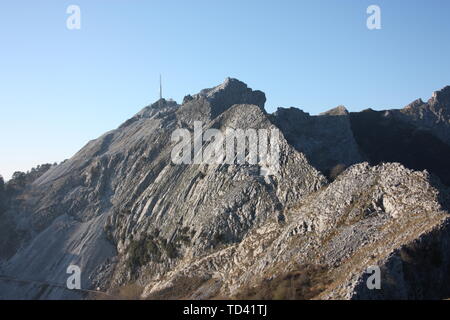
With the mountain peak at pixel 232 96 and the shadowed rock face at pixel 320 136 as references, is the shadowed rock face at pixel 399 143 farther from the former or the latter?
the mountain peak at pixel 232 96

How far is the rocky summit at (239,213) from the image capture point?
194 ft

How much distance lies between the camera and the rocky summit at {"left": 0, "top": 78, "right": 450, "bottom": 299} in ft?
194

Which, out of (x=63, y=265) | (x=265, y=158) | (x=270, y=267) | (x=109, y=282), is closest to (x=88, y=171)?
(x=63, y=265)

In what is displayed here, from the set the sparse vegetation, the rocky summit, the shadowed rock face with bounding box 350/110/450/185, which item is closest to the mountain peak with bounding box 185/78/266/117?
the rocky summit

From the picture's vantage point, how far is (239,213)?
86000 mm

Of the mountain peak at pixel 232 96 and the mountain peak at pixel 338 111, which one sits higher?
the mountain peak at pixel 232 96

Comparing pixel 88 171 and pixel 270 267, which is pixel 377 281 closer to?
pixel 270 267

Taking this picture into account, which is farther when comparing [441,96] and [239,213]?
[441,96]

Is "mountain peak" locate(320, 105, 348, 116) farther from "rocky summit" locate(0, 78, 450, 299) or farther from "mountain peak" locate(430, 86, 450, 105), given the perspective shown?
"mountain peak" locate(430, 86, 450, 105)

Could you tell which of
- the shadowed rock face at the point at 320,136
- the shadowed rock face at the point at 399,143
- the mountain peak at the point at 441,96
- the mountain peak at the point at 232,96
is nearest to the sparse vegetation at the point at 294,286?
the shadowed rock face at the point at 320,136

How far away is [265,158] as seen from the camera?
9394cm

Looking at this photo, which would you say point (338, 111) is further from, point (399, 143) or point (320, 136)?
point (320, 136)

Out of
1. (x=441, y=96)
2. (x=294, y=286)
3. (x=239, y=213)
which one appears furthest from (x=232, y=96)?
(x=294, y=286)
